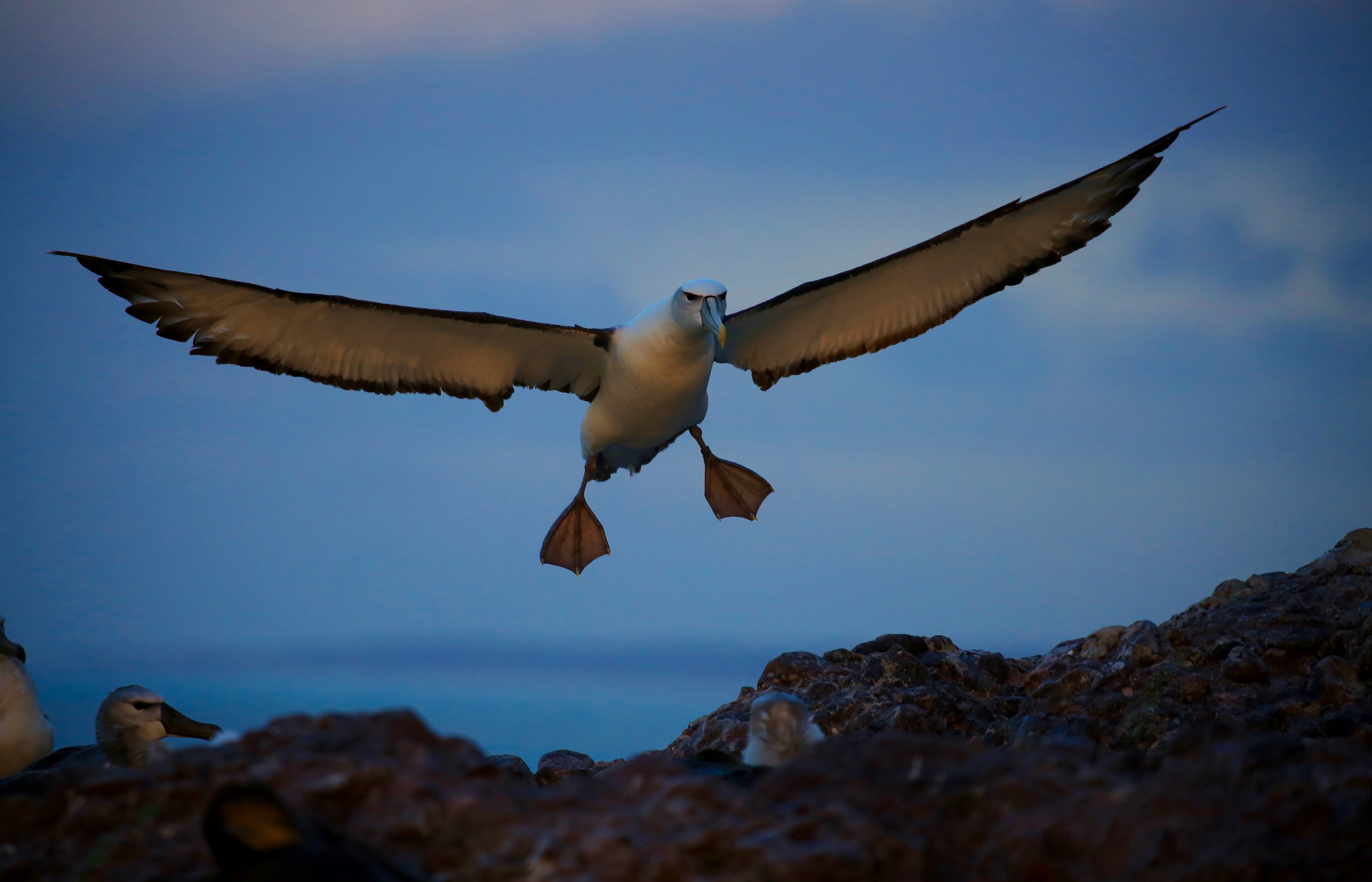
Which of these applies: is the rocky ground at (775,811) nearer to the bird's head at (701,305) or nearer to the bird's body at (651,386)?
the bird's head at (701,305)

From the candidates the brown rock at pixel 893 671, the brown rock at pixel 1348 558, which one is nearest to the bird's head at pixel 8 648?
the brown rock at pixel 893 671

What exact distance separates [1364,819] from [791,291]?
621cm

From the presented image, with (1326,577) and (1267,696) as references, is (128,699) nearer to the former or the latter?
(1267,696)

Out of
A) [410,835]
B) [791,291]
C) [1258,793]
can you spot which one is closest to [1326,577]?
[791,291]

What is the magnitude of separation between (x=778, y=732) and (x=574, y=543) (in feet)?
18.5

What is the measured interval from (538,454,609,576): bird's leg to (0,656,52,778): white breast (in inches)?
162

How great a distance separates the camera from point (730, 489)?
33.0 feet

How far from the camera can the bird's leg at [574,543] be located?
31.9 feet

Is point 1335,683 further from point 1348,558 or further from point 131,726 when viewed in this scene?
point 131,726

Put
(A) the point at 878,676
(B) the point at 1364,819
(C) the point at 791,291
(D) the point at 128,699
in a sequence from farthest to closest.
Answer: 1. (C) the point at 791,291
2. (A) the point at 878,676
3. (D) the point at 128,699
4. (B) the point at 1364,819

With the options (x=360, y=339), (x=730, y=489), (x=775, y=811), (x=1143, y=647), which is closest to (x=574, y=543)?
(x=730, y=489)

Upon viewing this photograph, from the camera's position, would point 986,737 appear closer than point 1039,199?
Yes

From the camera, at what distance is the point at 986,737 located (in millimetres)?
6129

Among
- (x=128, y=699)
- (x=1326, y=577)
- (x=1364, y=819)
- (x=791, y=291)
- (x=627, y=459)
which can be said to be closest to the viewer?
(x=1364, y=819)
